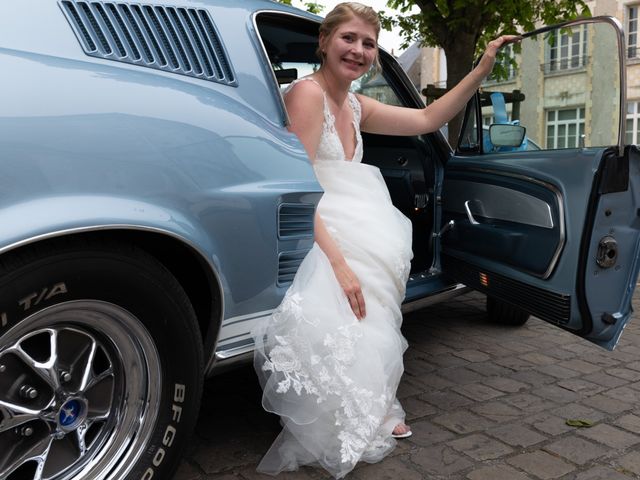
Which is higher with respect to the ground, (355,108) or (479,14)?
(479,14)

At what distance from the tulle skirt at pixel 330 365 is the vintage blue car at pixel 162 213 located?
0.09 meters

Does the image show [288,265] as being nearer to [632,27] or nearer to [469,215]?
[469,215]

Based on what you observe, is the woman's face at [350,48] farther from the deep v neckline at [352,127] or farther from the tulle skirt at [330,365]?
the tulle skirt at [330,365]

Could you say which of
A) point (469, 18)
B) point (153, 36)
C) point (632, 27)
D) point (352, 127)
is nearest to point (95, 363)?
point (153, 36)

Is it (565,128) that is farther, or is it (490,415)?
(490,415)

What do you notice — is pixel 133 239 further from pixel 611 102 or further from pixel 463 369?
pixel 463 369

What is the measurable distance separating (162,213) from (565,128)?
165 centimetres

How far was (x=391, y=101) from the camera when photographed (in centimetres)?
329

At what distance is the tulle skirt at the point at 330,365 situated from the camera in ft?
6.72

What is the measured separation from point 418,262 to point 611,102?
1.30 m

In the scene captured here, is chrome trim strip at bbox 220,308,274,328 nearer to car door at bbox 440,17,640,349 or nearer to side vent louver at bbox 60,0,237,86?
side vent louver at bbox 60,0,237,86

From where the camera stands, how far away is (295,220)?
2100 mm

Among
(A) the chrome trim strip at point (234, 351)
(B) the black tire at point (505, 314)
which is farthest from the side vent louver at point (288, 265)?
(B) the black tire at point (505, 314)

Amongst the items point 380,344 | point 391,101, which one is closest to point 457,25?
point 391,101
